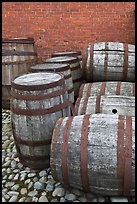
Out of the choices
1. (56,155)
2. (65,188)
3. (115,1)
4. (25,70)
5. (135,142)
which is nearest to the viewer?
(135,142)

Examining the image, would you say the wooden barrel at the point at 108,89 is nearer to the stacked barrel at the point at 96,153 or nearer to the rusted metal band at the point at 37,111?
the rusted metal band at the point at 37,111

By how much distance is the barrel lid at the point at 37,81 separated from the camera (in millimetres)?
3068

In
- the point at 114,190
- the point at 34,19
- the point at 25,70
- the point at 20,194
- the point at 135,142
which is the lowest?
the point at 20,194

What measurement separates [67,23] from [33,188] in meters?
3.99

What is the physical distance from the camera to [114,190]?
268cm

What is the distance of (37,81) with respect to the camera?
10.7 ft

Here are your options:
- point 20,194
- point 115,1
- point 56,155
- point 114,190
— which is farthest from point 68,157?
point 115,1

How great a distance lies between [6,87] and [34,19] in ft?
6.13

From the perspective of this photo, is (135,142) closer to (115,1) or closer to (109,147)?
(109,147)

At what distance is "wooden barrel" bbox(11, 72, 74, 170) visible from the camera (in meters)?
3.09

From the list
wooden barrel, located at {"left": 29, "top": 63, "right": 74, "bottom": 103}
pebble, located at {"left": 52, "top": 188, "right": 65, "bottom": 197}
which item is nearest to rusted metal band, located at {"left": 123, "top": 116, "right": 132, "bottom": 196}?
pebble, located at {"left": 52, "top": 188, "right": 65, "bottom": 197}

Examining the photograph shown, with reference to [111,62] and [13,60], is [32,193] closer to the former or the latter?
[111,62]

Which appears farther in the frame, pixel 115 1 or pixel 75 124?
pixel 115 1

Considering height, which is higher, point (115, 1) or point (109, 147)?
point (115, 1)
